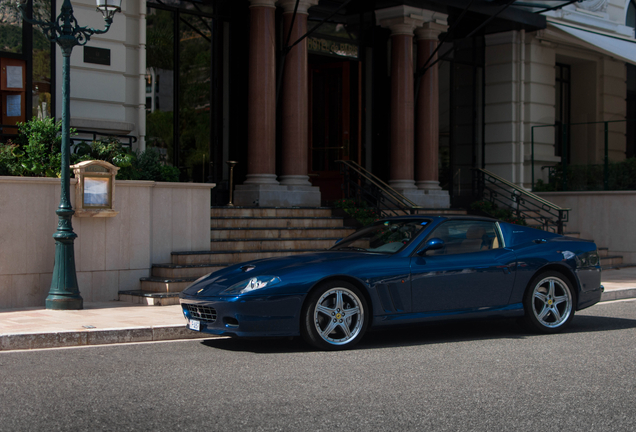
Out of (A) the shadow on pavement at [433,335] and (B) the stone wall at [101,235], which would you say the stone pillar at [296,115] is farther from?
(A) the shadow on pavement at [433,335]

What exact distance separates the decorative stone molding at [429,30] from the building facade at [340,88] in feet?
0.11

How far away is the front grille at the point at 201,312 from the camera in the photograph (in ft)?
23.9

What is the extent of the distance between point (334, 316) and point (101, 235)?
16.7ft

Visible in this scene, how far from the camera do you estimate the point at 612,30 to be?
23.2 m

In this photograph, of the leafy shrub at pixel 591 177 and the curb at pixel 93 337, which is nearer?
the curb at pixel 93 337

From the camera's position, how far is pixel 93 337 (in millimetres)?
7953

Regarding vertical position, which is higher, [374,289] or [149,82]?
[149,82]

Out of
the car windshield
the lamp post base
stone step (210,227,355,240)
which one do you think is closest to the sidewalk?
the lamp post base

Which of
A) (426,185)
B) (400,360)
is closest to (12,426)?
(400,360)

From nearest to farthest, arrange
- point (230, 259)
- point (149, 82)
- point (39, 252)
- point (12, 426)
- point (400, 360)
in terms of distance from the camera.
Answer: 1. point (12, 426)
2. point (400, 360)
3. point (39, 252)
4. point (230, 259)
5. point (149, 82)

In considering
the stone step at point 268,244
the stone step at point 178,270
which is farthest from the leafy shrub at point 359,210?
the stone step at point 178,270

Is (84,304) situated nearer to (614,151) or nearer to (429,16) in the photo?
(429,16)

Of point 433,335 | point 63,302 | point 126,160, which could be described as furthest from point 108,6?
point 433,335

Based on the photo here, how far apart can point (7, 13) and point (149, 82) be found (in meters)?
3.02
